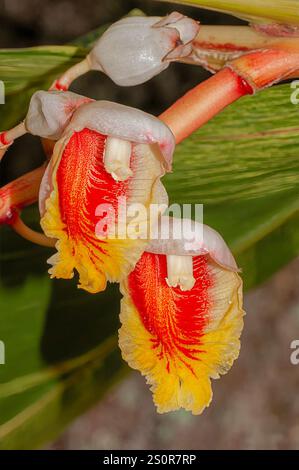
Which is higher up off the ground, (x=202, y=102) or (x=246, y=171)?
(x=202, y=102)

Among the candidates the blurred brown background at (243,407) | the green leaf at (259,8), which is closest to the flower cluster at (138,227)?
the green leaf at (259,8)

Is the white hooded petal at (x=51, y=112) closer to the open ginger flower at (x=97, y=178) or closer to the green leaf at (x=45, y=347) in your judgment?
the open ginger flower at (x=97, y=178)

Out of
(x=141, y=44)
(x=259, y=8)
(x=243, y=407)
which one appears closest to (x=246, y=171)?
(x=259, y=8)

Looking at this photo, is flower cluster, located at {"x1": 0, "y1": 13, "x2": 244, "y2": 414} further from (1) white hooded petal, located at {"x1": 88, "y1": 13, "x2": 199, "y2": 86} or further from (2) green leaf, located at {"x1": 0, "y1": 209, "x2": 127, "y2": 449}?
(2) green leaf, located at {"x1": 0, "y1": 209, "x2": 127, "y2": 449}

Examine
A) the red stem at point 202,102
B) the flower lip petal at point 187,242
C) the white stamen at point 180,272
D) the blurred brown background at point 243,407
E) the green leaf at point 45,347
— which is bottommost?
the blurred brown background at point 243,407

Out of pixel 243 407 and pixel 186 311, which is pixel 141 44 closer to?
pixel 186 311

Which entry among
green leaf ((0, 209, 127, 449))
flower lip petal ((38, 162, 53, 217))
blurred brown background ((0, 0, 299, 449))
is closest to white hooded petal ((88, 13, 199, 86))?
flower lip petal ((38, 162, 53, 217))
